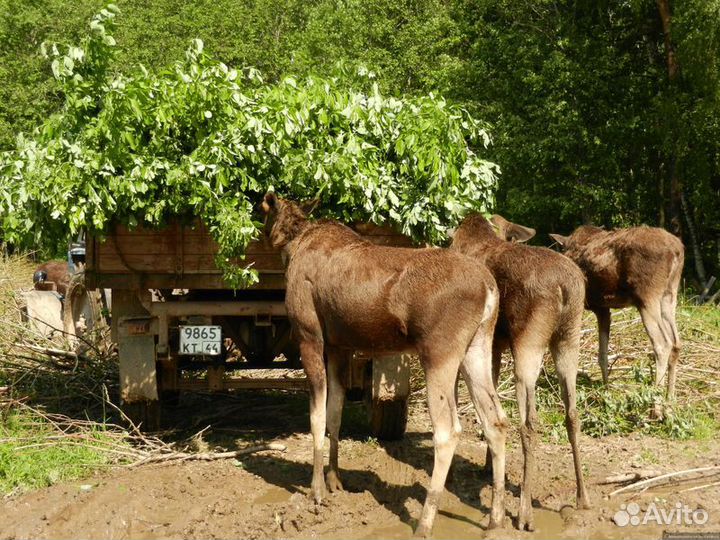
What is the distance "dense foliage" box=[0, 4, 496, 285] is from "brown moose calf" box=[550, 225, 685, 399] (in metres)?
2.94

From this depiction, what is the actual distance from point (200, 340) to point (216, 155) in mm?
1519

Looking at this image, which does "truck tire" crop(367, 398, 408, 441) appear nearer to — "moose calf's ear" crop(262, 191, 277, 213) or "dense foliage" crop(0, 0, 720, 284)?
"moose calf's ear" crop(262, 191, 277, 213)

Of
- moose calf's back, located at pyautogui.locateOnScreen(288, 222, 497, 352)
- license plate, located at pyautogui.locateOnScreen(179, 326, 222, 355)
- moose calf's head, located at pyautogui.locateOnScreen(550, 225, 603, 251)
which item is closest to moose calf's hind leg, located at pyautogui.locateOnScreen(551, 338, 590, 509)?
moose calf's back, located at pyautogui.locateOnScreen(288, 222, 497, 352)

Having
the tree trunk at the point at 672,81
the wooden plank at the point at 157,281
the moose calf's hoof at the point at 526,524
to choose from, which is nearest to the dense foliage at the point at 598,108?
the tree trunk at the point at 672,81

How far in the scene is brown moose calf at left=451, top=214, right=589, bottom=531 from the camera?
629cm

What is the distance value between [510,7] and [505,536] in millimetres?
18042

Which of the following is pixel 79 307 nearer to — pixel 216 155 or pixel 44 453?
pixel 44 453

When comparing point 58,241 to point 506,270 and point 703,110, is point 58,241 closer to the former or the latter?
point 506,270

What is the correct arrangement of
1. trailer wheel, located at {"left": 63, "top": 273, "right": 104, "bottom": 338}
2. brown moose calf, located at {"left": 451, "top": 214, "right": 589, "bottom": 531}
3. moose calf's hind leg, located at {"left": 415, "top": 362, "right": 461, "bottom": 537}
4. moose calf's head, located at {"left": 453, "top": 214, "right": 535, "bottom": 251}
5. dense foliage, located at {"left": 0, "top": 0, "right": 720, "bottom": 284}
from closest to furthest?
moose calf's hind leg, located at {"left": 415, "top": 362, "right": 461, "bottom": 537}, brown moose calf, located at {"left": 451, "top": 214, "right": 589, "bottom": 531}, moose calf's head, located at {"left": 453, "top": 214, "right": 535, "bottom": 251}, trailer wheel, located at {"left": 63, "top": 273, "right": 104, "bottom": 338}, dense foliage, located at {"left": 0, "top": 0, "right": 720, "bottom": 284}

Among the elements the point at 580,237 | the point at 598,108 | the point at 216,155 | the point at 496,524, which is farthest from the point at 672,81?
the point at 496,524

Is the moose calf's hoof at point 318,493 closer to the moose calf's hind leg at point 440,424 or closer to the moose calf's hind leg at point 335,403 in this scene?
the moose calf's hind leg at point 335,403

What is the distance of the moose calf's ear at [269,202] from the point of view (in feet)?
22.7

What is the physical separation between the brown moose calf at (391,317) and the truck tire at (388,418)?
0.93m

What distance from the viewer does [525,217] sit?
21109mm
